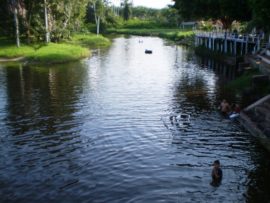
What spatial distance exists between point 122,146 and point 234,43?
43328 millimetres

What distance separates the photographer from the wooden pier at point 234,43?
2110 inches

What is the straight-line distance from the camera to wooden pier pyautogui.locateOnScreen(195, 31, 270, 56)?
176ft

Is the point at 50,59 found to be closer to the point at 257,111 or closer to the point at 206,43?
the point at 206,43

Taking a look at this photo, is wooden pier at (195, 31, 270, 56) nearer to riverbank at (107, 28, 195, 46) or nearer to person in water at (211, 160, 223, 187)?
riverbank at (107, 28, 195, 46)

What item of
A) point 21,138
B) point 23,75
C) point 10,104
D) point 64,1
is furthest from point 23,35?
point 21,138

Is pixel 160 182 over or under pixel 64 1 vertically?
under

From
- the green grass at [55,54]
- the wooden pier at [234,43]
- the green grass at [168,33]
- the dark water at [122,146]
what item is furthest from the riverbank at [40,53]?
the green grass at [168,33]

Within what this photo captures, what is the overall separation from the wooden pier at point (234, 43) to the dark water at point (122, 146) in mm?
13776

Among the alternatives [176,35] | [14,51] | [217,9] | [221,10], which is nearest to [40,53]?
[14,51]

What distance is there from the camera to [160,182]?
18.9 meters

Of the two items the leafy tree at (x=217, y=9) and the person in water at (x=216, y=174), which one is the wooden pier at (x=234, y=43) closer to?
the leafy tree at (x=217, y=9)

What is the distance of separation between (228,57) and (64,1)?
3882 centimetres

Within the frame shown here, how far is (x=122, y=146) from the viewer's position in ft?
77.8

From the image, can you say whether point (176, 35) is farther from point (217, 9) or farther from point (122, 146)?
point (122, 146)
